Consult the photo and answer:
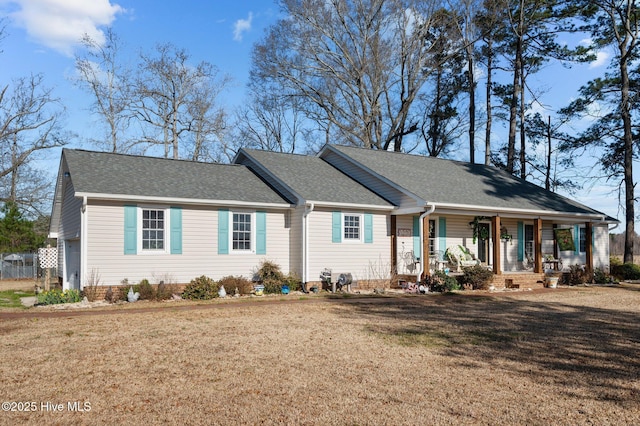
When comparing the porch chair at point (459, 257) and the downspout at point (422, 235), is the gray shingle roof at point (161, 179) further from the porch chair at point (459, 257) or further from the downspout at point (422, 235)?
the porch chair at point (459, 257)

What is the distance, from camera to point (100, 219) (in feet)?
47.5

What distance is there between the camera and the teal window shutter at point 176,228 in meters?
15.5

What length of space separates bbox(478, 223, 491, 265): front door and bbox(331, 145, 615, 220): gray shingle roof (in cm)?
140

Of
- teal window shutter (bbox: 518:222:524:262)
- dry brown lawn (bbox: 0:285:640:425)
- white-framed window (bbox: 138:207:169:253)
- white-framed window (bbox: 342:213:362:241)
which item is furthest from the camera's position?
teal window shutter (bbox: 518:222:524:262)

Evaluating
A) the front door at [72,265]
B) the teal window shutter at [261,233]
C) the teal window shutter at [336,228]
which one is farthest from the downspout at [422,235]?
the front door at [72,265]

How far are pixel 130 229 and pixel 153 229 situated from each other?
2.33 feet

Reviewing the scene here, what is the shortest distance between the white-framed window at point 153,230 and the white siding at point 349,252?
15.0ft

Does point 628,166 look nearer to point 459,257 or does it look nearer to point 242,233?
point 459,257

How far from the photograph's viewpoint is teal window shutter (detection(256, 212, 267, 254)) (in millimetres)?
17141

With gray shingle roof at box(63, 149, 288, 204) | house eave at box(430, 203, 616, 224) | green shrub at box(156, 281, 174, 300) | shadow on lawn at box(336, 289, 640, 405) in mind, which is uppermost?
gray shingle roof at box(63, 149, 288, 204)

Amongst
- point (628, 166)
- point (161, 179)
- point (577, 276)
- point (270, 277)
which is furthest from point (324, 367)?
point (628, 166)

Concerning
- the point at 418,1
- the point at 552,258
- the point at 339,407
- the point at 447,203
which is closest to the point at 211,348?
the point at 339,407

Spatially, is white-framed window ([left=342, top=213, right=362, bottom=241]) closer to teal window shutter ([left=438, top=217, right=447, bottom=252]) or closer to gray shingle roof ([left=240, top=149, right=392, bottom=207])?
gray shingle roof ([left=240, top=149, right=392, bottom=207])

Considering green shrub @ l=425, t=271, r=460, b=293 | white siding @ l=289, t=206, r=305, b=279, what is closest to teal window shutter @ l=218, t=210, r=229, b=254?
white siding @ l=289, t=206, r=305, b=279
